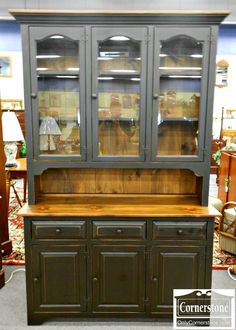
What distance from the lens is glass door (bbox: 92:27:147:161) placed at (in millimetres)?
2221

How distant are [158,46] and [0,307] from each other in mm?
2486

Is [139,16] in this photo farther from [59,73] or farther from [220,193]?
[220,193]

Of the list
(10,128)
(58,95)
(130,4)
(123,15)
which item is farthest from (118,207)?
(130,4)

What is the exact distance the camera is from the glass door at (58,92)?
7.26 feet

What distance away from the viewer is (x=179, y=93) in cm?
238

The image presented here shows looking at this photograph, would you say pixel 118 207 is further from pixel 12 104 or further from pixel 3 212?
pixel 12 104

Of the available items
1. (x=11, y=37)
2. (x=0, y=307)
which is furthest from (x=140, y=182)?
(x=11, y=37)

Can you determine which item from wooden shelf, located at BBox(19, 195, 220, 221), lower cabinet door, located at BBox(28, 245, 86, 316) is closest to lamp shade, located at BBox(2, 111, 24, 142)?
wooden shelf, located at BBox(19, 195, 220, 221)

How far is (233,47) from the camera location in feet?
22.5

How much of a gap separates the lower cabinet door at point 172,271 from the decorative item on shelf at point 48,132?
3.69 feet

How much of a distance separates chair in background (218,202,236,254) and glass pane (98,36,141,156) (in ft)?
5.88

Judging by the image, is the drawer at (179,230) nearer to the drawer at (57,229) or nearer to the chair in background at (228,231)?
the drawer at (57,229)

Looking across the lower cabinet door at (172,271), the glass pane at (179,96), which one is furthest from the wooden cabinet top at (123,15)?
the lower cabinet door at (172,271)

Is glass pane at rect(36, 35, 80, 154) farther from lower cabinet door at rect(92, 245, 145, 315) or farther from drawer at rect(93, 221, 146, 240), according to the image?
lower cabinet door at rect(92, 245, 145, 315)
